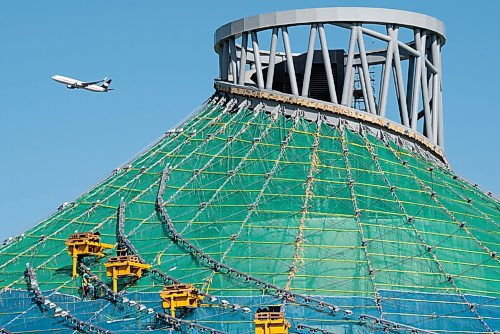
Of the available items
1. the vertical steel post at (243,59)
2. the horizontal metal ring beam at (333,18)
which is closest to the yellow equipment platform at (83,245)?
the vertical steel post at (243,59)

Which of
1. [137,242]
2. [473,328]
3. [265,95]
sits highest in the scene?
[265,95]

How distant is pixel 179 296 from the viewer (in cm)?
13012

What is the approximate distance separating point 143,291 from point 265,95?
31.3 meters

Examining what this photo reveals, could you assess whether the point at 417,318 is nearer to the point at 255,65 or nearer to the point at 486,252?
the point at 486,252

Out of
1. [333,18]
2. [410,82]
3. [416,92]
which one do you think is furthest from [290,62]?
[410,82]

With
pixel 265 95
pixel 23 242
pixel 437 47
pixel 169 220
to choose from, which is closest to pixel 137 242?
pixel 169 220

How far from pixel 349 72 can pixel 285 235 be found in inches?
958

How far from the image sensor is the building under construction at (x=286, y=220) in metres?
132

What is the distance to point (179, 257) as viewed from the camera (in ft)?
456

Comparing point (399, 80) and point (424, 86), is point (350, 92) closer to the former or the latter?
point (399, 80)

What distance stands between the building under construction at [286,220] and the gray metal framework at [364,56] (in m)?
0.20

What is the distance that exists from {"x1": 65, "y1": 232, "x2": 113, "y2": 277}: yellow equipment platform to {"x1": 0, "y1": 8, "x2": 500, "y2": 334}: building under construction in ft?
0.67

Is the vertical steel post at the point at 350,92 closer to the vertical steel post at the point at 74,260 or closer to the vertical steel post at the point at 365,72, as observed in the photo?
the vertical steel post at the point at 365,72

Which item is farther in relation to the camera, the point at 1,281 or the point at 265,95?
the point at 265,95
